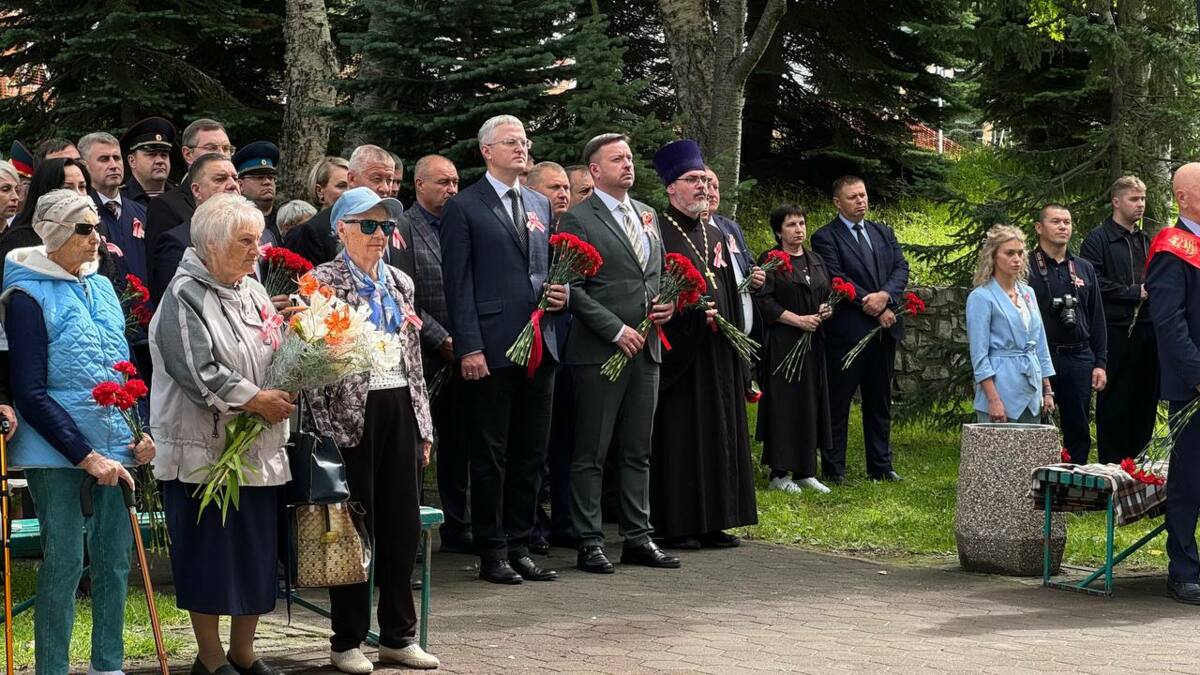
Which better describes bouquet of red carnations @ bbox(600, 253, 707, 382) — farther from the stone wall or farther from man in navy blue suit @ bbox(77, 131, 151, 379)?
the stone wall

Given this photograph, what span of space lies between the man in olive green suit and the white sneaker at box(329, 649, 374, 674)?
257cm

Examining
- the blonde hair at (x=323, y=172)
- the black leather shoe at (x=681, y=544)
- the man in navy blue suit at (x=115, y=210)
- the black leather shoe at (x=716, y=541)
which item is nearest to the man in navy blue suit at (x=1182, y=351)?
the black leather shoe at (x=716, y=541)

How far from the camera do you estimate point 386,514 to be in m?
6.89

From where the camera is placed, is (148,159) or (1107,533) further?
(148,159)

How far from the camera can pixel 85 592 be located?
Result: 28.1 feet

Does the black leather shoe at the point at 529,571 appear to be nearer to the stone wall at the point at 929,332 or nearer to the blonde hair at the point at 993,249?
the blonde hair at the point at 993,249

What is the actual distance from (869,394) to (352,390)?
24.0ft

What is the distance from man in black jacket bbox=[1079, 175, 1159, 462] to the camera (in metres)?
12.4

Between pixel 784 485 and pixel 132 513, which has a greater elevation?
pixel 132 513

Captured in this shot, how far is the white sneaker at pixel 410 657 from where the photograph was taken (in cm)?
678

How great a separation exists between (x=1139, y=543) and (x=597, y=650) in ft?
11.6

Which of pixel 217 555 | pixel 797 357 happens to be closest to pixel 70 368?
pixel 217 555

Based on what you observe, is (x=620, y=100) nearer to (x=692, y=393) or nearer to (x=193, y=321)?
(x=692, y=393)

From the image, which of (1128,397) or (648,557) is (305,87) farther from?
(1128,397)
